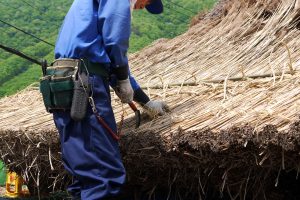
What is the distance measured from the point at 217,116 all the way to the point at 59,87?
759 mm

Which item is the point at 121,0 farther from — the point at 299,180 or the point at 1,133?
the point at 1,133

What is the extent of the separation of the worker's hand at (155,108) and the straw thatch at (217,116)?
56mm

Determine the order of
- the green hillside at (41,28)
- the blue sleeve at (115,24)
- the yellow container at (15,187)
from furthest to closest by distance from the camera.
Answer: the green hillside at (41,28) < the yellow container at (15,187) < the blue sleeve at (115,24)

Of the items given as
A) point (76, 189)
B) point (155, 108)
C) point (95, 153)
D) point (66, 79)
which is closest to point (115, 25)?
point (66, 79)

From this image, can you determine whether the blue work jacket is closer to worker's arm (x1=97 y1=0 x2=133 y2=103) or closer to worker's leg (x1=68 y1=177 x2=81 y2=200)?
worker's arm (x1=97 y1=0 x2=133 y2=103)

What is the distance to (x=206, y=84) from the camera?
3525 millimetres

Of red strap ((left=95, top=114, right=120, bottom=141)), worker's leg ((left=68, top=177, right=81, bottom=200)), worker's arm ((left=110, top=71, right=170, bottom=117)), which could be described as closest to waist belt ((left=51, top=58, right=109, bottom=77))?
red strap ((left=95, top=114, right=120, bottom=141))

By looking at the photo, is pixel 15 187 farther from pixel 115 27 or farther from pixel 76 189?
pixel 115 27

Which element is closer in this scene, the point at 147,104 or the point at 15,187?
the point at 147,104

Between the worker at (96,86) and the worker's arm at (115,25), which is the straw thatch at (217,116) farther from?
the worker's arm at (115,25)

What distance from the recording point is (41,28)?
19.6m

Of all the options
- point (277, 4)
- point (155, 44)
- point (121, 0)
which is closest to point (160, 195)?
point (121, 0)

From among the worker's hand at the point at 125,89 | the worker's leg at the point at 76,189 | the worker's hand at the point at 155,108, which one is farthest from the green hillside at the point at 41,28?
the worker's leg at the point at 76,189

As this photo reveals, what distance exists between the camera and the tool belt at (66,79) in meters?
2.63
